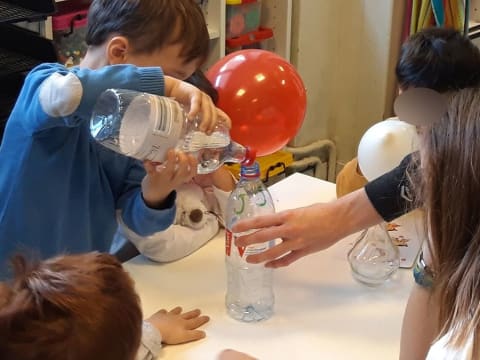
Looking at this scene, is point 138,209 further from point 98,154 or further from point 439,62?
point 439,62

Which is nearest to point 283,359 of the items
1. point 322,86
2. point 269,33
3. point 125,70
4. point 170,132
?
point 170,132

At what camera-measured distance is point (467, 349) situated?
0.69 metres

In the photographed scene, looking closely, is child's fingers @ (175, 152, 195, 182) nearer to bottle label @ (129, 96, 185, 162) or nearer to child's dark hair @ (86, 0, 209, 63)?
bottle label @ (129, 96, 185, 162)

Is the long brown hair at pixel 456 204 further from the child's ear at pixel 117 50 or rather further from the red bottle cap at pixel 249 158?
the child's ear at pixel 117 50

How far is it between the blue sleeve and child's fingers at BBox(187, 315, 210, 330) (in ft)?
1.15

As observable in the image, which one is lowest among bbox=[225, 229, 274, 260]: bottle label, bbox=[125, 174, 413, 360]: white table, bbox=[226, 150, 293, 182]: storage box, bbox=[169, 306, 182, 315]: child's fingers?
bbox=[226, 150, 293, 182]: storage box

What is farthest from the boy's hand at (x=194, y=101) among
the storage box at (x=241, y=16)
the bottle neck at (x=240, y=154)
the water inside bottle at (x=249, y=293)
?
the storage box at (x=241, y=16)

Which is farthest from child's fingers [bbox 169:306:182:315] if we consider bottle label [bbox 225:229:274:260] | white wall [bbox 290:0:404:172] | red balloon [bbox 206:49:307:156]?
white wall [bbox 290:0:404:172]

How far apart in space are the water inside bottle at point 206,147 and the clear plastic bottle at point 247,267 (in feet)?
0.25

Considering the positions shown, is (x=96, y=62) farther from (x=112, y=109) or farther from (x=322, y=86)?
(x=322, y=86)

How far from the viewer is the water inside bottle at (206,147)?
1098 millimetres

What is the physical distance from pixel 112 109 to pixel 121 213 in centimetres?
26

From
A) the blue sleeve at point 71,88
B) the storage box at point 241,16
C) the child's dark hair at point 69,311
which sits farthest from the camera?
the storage box at point 241,16

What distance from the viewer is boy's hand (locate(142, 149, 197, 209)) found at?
40.8 inches
